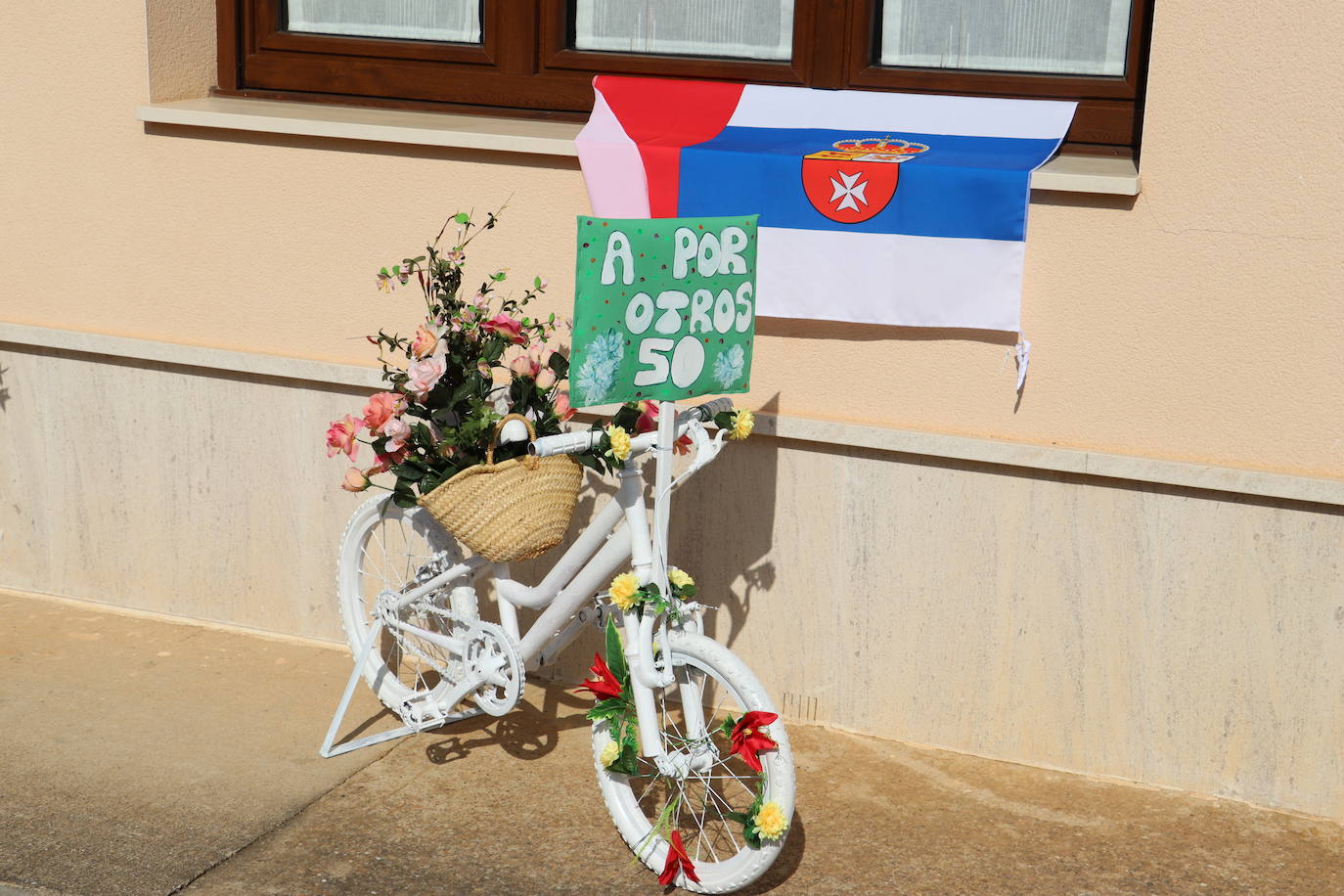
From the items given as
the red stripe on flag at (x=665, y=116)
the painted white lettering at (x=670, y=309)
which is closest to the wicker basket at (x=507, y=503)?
the painted white lettering at (x=670, y=309)

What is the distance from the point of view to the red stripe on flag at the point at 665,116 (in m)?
4.42

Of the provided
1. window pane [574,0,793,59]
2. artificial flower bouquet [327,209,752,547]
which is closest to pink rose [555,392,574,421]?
artificial flower bouquet [327,209,752,547]

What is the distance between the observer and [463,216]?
13.3 ft

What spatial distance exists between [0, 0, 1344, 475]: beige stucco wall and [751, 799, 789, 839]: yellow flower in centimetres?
134

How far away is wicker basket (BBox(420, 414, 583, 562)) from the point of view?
3.81 meters

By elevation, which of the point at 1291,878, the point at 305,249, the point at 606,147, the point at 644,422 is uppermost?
the point at 606,147

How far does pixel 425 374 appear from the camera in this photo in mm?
3895

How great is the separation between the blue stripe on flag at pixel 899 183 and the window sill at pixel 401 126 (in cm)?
10

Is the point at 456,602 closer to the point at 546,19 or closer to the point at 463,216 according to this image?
the point at 463,216

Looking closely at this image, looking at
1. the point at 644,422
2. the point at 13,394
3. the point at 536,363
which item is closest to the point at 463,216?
the point at 536,363

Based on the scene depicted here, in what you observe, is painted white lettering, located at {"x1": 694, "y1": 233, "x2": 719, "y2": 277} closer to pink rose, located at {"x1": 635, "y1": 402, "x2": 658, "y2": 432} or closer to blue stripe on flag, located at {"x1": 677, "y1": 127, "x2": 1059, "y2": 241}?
pink rose, located at {"x1": 635, "y1": 402, "x2": 658, "y2": 432}

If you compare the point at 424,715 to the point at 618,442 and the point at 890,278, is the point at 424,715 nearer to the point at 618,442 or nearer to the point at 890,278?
the point at 618,442

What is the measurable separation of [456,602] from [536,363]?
74 cm

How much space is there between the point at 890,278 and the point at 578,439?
3.68ft
